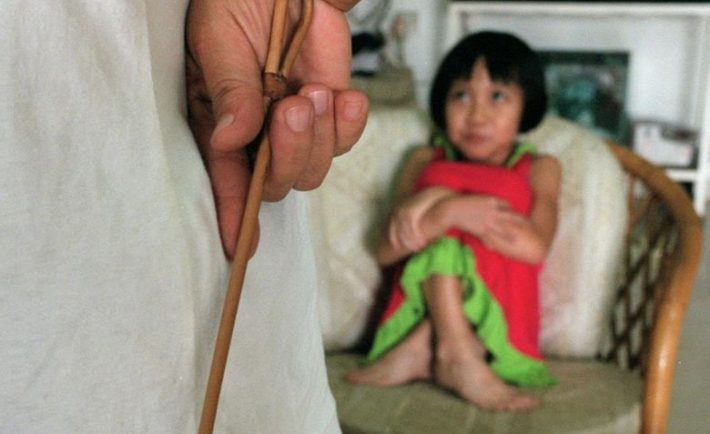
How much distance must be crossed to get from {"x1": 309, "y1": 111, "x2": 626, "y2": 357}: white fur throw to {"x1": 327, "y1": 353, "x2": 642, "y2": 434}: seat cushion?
95 millimetres

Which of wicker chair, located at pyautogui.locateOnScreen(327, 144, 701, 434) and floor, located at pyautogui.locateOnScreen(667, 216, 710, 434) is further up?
wicker chair, located at pyautogui.locateOnScreen(327, 144, 701, 434)

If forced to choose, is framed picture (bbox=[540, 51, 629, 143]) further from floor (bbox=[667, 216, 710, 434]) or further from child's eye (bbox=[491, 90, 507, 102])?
child's eye (bbox=[491, 90, 507, 102])

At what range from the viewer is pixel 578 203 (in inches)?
52.7

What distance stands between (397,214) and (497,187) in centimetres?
17

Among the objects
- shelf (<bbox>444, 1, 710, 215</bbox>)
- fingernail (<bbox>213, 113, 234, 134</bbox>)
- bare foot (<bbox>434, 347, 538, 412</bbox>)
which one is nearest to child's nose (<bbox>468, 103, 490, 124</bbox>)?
→ bare foot (<bbox>434, 347, 538, 412</bbox>)

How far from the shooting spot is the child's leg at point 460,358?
3.83 ft

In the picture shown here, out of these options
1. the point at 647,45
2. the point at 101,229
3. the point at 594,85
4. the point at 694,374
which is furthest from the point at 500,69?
the point at 647,45

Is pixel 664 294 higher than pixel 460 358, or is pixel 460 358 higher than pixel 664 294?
pixel 664 294

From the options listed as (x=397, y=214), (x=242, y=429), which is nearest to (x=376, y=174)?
(x=397, y=214)

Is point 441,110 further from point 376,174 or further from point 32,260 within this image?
point 32,260

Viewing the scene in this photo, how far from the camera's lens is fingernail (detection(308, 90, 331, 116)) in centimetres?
41

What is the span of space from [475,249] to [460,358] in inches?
6.7

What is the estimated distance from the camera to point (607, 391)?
1177 millimetres

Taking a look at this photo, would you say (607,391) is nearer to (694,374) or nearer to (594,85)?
(694,374)
